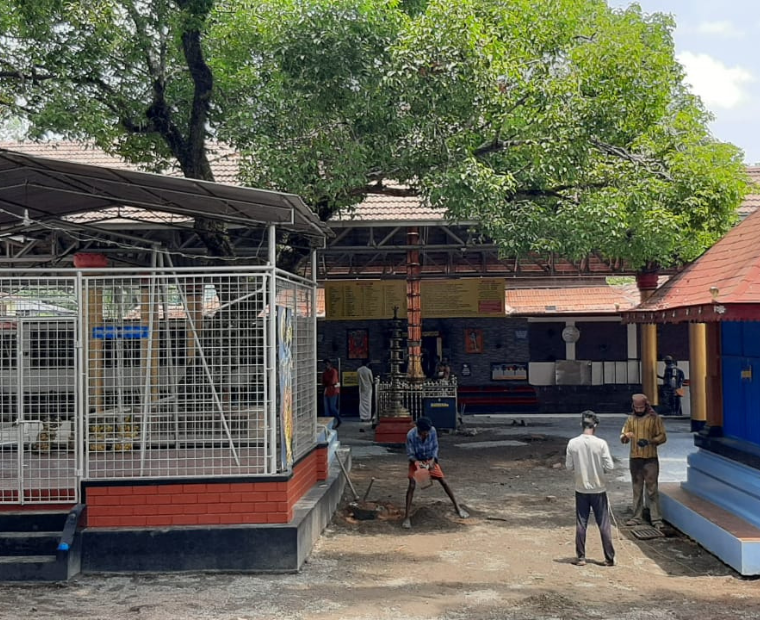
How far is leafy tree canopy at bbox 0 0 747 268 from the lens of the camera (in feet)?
39.9

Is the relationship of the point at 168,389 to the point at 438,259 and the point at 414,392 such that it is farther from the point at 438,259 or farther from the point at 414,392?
the point at 438,259

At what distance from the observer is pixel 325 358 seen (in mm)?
24812

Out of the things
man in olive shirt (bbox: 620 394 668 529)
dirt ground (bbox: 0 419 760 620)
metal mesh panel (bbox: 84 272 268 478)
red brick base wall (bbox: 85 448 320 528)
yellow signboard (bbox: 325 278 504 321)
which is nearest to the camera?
dirt ground (bbox: 0 419 760 620)

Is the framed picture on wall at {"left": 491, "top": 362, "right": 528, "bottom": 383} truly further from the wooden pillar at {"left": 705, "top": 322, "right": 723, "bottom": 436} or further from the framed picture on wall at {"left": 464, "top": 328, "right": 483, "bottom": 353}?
the wooden pillar at {"left": 705, "top": 322, "right": 723, "bottom": 436}

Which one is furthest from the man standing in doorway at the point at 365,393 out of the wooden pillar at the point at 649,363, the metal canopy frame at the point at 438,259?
the wooden pillar at the point at 649,363

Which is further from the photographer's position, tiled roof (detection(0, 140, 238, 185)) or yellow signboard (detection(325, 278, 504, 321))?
yellow signboard (detection(325, 278, 504, 321))

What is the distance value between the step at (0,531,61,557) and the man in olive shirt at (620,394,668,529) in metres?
5.96

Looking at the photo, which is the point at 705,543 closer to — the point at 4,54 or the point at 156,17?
the point at 156,17

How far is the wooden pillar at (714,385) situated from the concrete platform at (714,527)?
32.9 inches

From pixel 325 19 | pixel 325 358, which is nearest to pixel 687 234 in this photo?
pixel 325 19

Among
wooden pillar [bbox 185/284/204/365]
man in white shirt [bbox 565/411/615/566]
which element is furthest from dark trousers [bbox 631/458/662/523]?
wooden pillar [bbox 185/284/204/365]

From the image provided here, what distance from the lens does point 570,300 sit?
2425 centimetres

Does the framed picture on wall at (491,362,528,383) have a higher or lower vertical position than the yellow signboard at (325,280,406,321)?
lower

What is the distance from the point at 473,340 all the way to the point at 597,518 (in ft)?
54.1
